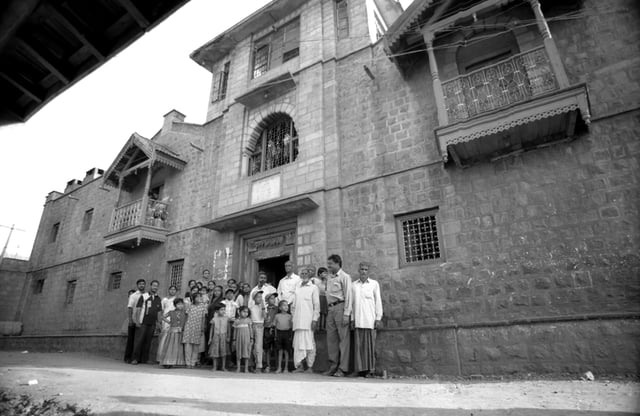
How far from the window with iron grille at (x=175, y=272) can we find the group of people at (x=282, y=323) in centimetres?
327

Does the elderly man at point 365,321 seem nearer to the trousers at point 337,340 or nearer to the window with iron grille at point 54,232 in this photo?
the trousers at point 337,340

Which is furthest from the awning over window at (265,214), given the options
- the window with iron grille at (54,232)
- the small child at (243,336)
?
the window with iron grille at (54,232)

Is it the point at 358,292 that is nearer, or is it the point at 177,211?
the point at 358,292

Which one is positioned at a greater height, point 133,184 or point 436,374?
point 133,184

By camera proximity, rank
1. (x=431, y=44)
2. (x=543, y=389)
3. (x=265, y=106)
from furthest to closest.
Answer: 1. (x=265, y=106)
2. (x=431, y=44)
3. (x=543, y=389)

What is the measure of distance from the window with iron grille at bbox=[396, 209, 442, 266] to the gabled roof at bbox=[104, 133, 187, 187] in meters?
8.95

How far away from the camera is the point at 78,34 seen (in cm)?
263

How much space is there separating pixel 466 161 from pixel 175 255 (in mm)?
9383

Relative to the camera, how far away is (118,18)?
2729 millimetres

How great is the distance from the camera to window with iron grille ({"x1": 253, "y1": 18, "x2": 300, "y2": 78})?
12.3m

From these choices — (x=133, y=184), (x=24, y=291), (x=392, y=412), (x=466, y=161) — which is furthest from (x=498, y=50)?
(x=24, y=291)

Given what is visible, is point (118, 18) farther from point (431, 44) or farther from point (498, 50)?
point (498, 50)

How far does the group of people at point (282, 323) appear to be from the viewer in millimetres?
6477

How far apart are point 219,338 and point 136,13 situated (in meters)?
6.46
